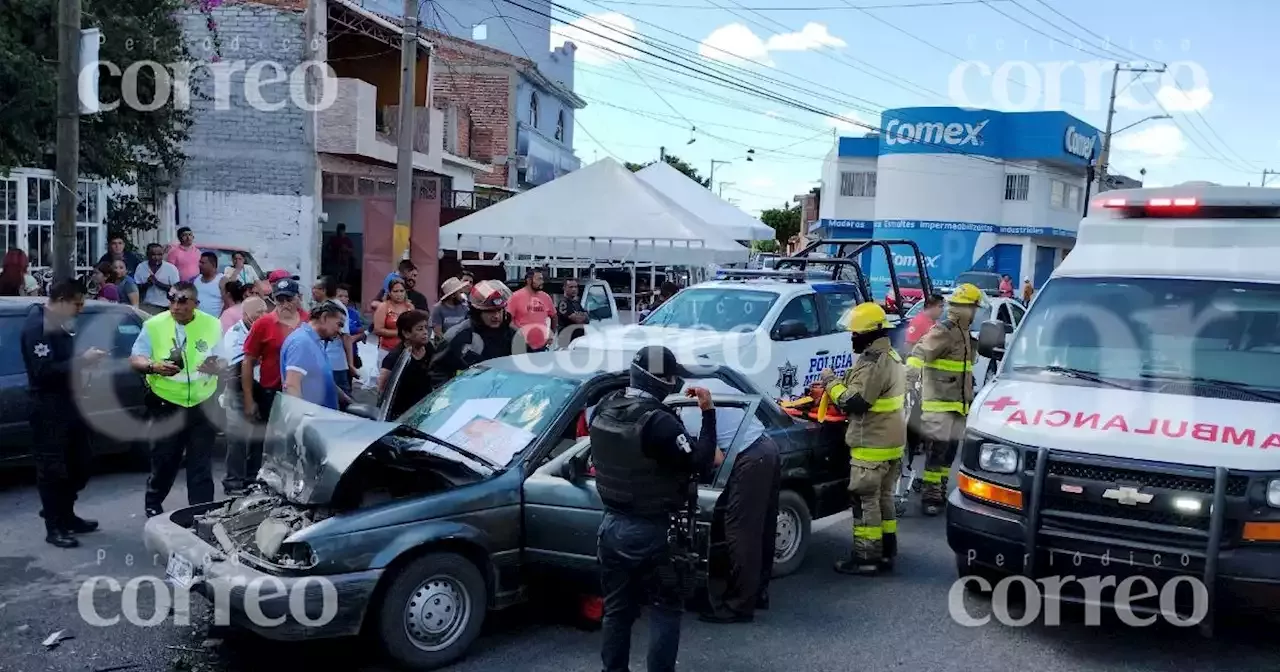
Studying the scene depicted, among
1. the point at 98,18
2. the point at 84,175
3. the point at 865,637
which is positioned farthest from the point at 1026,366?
the point at 84,175

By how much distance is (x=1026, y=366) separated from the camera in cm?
602

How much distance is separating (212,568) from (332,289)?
18.6 ft

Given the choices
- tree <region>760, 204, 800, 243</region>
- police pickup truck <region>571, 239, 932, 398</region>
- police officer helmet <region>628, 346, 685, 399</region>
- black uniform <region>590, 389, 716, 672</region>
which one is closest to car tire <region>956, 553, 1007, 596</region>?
black uniform <region>590, 389, 716, 672</region>

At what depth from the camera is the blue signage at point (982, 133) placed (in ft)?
136

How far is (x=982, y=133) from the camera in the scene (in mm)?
41531

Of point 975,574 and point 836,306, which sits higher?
point 836,306

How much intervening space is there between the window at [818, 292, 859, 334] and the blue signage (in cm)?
3142

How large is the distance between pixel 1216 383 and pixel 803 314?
5934mm

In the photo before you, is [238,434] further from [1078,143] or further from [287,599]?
[1078,143]

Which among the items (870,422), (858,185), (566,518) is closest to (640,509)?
(566,518)

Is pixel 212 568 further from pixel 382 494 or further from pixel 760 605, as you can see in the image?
pixel 760 605

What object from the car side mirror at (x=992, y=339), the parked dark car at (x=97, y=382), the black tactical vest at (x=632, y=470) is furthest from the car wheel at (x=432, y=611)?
the parked dark car at (x=97, y=382)

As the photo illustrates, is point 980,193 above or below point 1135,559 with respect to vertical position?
above

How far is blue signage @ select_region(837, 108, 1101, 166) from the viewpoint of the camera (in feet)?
136
